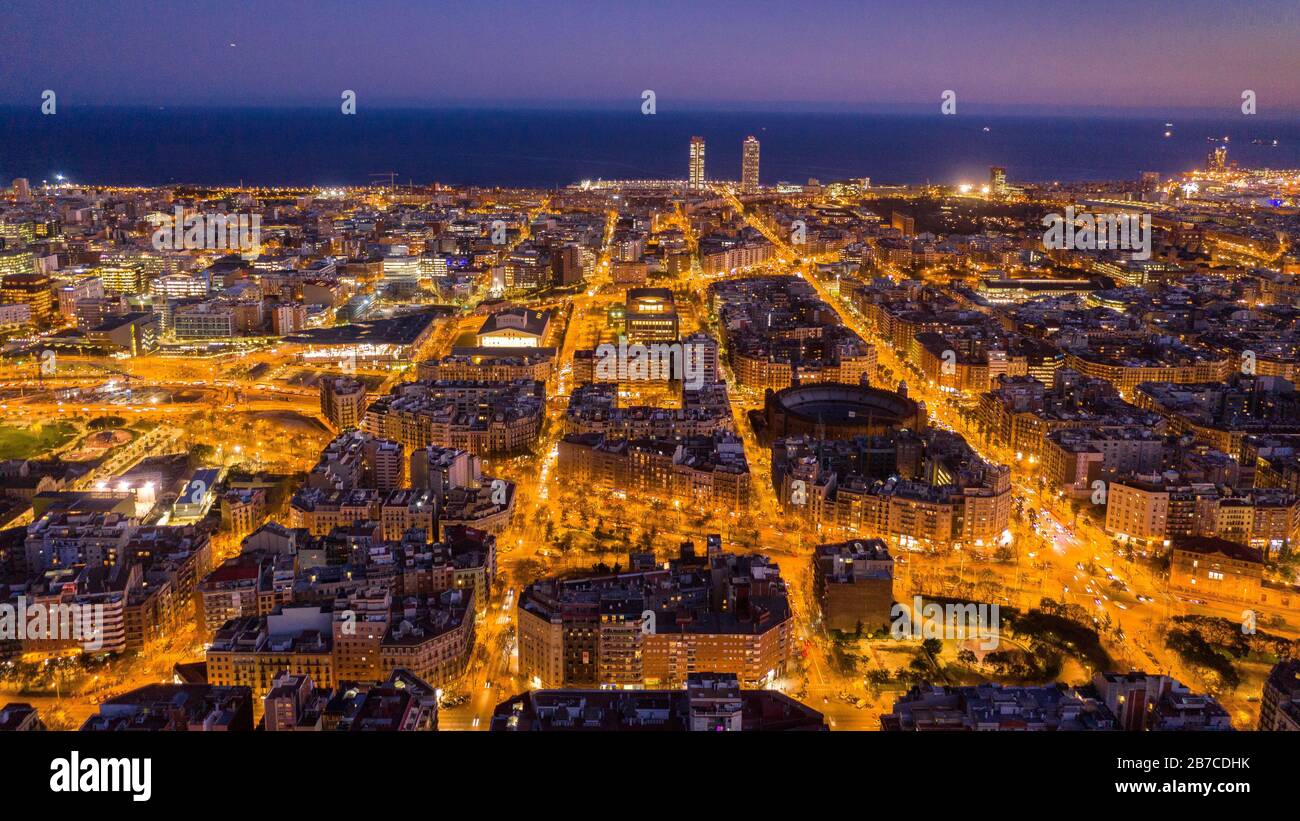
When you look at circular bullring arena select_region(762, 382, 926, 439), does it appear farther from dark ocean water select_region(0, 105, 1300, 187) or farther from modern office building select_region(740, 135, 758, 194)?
dark ocean water select_region(0, 105, 1300, 187)

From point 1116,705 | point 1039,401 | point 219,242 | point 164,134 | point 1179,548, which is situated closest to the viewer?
point 1116,705

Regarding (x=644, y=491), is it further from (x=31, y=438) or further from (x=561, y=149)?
(x=561, y=149)

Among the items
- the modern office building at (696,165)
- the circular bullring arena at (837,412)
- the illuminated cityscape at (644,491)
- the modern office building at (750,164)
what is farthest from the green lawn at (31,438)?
the modern office building at (750,164)

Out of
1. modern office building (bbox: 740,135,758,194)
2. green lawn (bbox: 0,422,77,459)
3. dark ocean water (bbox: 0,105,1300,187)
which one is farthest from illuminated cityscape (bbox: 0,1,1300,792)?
dark ocean water (bbox: 0,105,1300,187)

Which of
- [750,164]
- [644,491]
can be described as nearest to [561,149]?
[750,164]
